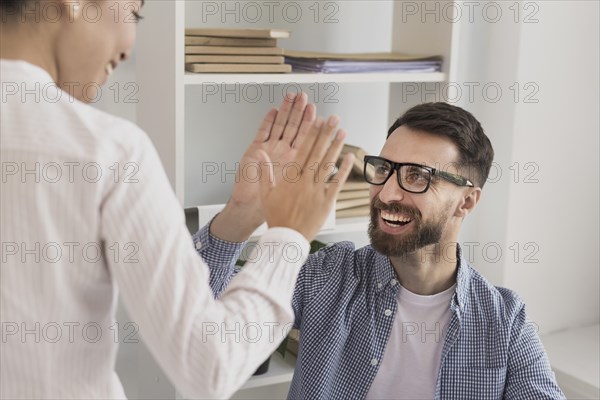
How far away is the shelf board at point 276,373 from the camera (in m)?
2.06

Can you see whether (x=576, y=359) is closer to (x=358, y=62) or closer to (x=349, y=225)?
(x=349, y=225)

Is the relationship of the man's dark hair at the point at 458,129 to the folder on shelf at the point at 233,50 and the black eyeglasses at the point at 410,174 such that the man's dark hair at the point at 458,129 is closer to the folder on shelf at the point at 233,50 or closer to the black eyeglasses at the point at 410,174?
the black eyeglasses at the point at 410,174

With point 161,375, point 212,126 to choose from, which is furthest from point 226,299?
point 212,126

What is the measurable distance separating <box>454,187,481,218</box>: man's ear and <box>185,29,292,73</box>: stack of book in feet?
1.62

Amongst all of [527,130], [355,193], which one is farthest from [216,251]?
[527,130]

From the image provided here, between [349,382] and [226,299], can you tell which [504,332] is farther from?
[226,299]

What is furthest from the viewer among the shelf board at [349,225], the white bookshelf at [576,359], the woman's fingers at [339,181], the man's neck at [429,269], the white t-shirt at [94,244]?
the white bookshelf at [576,359]

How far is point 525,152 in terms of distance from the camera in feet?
8.13

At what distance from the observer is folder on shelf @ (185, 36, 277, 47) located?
186 centimetres

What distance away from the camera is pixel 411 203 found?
5.72 feet

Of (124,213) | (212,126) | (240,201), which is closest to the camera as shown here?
(124,213)

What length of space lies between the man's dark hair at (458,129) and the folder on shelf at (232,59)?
0.32 meters

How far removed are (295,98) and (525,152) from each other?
1.55 metres

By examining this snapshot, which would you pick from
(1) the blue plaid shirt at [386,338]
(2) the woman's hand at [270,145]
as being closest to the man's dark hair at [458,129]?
(1) the blue plaid shirt at [386,338]
